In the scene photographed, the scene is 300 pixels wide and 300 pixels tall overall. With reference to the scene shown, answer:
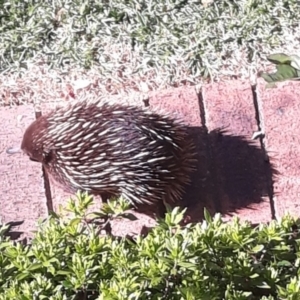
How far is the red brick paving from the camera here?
4.24m

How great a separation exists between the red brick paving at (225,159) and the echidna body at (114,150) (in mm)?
156

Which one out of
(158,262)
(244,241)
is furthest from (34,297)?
(244,241)

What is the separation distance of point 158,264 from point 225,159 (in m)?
1.29

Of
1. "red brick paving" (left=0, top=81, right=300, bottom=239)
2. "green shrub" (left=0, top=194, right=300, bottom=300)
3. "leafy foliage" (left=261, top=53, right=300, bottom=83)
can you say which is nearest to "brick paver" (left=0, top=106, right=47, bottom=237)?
"red brick paving" (left=0, top=81, right=300, bottom=239)

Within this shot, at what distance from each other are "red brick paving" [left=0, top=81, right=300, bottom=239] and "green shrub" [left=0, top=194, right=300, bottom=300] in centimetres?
73

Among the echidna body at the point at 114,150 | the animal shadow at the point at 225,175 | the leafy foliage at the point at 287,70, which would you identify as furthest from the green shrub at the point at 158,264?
the animal shadow at the point at 225,175

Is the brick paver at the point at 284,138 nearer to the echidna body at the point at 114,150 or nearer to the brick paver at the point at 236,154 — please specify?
the brick paver at the point at 236,154

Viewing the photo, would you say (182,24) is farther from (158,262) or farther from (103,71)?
(158,262)

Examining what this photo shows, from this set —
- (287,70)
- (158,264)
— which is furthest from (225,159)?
(158,264)

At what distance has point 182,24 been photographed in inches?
178

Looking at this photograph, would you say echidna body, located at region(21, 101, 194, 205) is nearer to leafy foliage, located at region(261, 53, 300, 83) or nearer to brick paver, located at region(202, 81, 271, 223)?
brick paver, located at region(202, 81, 271, 223)

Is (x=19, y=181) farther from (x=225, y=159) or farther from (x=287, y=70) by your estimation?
(x=287, y=70)

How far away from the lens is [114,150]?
3982mm

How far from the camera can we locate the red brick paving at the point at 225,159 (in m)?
4.24
